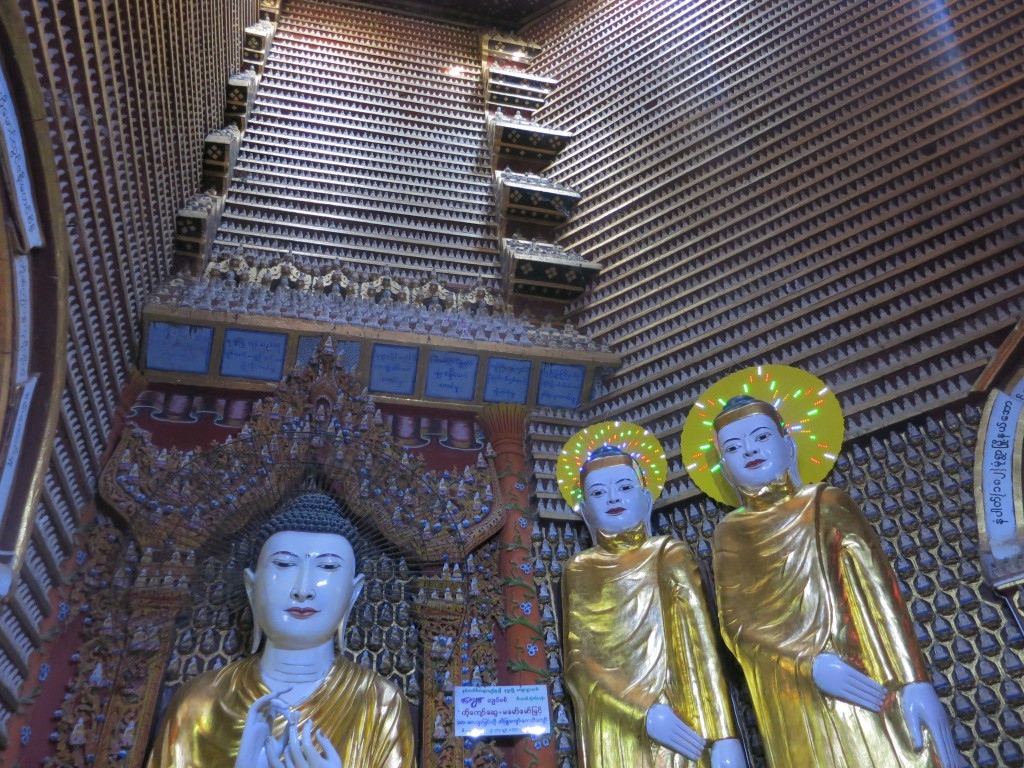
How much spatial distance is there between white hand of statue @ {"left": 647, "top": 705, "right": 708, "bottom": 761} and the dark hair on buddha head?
1.79 meters

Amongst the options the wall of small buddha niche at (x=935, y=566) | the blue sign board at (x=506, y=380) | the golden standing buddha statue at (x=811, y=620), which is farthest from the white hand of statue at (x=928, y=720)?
the blue sign board at (x=506, y=380)

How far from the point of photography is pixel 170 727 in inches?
158

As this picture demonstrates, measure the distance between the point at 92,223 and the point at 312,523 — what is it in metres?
Answer: 2.09

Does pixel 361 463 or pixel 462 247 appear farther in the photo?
pixel 462 247

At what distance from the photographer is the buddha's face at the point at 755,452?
189 inches

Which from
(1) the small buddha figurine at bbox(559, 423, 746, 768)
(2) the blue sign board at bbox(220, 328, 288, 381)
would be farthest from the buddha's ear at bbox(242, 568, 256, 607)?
(2) the blue sign board at bbox(220, 328, 288, 381)

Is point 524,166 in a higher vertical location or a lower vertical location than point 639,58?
lower

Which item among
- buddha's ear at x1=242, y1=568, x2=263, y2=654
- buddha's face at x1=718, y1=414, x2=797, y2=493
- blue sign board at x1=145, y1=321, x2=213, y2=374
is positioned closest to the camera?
buddha's ear at x1=242, y1=568, x2=263, y2=654

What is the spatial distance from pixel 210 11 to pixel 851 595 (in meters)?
7.15

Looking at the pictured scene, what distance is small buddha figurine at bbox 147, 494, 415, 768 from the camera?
393cm

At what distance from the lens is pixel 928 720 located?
3770mm

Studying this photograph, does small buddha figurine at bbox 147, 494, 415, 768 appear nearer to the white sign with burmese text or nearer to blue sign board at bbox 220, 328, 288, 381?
the white sign with burmese text

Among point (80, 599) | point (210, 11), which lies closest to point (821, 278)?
point (80, 599)

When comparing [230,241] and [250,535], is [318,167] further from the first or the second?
[250,535]
